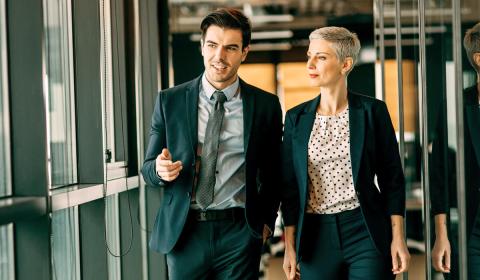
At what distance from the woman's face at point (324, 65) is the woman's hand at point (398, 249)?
22.0 inches

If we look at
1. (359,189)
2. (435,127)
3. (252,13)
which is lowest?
(359,189)

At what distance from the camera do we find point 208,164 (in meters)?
2.69

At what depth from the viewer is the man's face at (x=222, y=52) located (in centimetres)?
272

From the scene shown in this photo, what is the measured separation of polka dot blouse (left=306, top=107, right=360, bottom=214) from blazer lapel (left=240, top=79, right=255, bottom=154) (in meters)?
0.23

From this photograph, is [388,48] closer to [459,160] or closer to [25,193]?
[459,160]

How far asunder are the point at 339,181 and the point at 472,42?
27.6 inches

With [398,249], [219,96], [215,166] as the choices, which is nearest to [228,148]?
[215,166]

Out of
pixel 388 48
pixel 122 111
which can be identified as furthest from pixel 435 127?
pixel 122 111

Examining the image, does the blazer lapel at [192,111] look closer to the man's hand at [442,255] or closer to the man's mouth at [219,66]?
the man's mouth at [219,66]

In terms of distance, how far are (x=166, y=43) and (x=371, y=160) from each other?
301 cm

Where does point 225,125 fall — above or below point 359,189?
above

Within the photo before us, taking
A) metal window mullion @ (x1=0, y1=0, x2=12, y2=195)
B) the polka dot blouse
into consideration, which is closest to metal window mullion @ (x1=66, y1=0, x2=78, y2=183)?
metal window mullion @ (x1=0, y1=0, x2=12, y2=195)

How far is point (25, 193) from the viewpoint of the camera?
267cm

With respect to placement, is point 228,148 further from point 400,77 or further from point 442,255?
point 400,77
